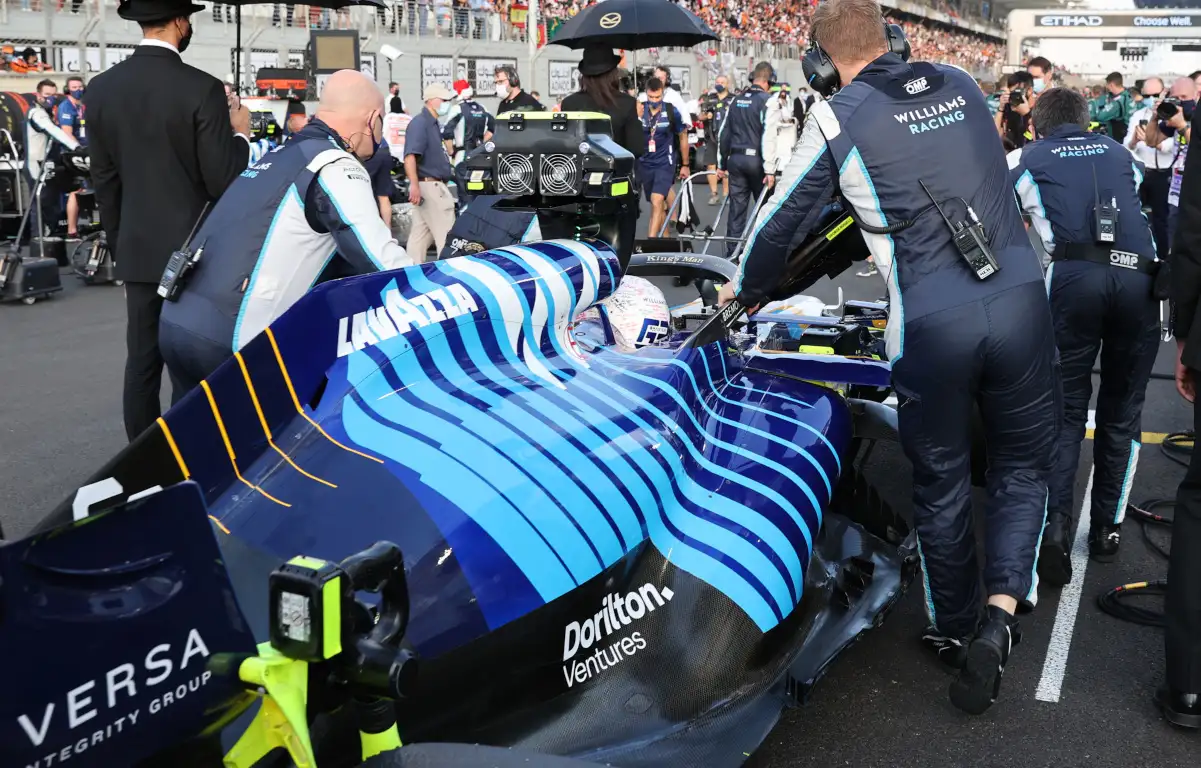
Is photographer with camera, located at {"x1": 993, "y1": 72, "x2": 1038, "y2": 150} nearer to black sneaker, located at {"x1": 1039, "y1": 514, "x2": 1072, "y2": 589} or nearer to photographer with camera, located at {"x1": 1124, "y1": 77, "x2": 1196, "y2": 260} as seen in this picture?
photographer with camera, located at {"x1": 1124, "y1": 77, "x2": 1196, "y2": 260}

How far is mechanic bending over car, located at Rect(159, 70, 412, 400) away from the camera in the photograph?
3.53m

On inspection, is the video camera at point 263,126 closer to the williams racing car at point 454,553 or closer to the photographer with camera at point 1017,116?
the photographer with camera at point 1017,116

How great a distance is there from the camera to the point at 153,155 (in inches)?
185

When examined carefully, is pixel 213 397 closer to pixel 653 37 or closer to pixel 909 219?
pixel 909 219

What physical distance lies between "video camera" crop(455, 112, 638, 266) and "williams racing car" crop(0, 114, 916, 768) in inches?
1.6

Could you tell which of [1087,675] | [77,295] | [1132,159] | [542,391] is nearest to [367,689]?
[542,391]

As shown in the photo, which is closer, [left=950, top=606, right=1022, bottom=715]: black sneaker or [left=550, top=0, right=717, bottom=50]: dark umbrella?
[left=950, top=606, right=1022, bottom=715]: black sneaker

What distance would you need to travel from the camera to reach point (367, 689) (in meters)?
1.64

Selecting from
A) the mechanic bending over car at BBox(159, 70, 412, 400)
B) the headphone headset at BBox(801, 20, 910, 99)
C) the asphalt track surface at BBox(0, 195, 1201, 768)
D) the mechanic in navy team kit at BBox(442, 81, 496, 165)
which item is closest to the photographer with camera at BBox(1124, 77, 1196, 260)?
the asphalt track surface at BBox(0, 195, 1201, 768)

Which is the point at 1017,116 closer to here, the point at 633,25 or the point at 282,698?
the point at 633,25

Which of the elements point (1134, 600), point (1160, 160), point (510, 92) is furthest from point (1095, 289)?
point (510, 92)

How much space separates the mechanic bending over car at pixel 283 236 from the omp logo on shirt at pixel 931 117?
1500mm

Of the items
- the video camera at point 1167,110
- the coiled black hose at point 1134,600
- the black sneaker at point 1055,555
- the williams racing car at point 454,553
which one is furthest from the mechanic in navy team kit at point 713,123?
the williams racing car at point 454,553

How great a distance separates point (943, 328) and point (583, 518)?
1370 millimetres
